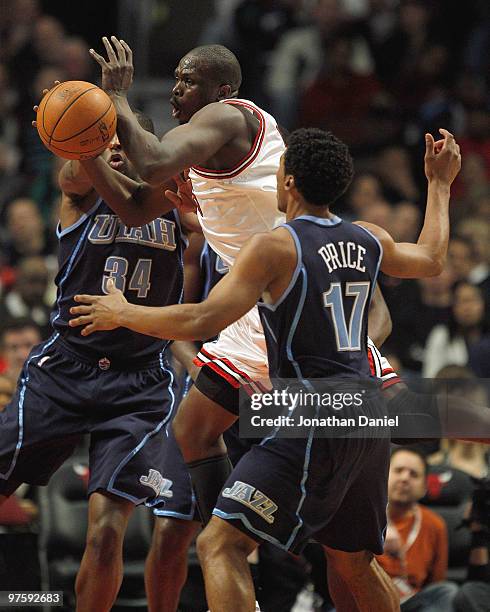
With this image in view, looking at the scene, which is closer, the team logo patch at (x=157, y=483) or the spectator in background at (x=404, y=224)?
the team logo patch at (x=157, y=483)

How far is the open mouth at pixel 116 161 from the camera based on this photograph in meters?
5.90

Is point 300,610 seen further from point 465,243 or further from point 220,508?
point 465,243

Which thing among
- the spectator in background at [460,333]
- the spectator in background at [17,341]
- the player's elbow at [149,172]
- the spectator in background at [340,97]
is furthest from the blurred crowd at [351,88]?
the player's elbow at [149,172]

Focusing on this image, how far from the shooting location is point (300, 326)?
4809 millimetres

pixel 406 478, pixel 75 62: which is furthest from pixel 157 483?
pixel 75 62

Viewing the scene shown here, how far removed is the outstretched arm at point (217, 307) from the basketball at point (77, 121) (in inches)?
33.2

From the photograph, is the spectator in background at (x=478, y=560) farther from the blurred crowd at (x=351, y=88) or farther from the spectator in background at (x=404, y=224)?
the spectator in background at (x=404, y=224)

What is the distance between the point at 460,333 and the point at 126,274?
485cm

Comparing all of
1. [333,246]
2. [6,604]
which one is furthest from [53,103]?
[6,604]

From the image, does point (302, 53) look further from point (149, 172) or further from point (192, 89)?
point (149, 172)

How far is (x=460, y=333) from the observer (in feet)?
32.9

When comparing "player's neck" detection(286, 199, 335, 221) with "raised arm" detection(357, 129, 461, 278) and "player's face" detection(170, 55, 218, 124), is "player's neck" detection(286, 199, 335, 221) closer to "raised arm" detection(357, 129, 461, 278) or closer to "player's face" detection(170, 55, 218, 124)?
"raised arm" detection(357, 129, 461, 278)

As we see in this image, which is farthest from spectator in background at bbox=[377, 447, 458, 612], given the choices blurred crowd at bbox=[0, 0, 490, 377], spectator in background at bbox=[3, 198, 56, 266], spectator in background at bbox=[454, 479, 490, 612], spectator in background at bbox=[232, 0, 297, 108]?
spectator in background at bbox=[232, 0, 297, 108]

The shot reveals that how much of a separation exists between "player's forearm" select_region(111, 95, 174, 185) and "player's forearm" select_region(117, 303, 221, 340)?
2.19ft
